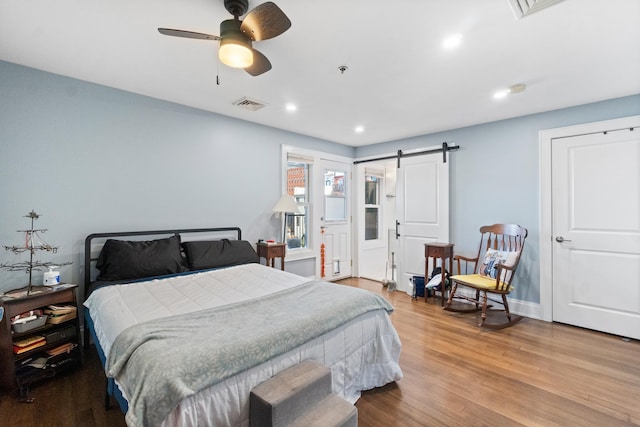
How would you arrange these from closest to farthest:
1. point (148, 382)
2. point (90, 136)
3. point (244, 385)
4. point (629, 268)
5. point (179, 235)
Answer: point (148, 382) < point (244, 385) < point (90, 136) < point (629, 268) < point (179, 235)

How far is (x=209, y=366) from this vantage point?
49.8 inches

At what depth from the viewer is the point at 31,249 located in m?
2.27

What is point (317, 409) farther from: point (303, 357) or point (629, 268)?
point (629, 268)

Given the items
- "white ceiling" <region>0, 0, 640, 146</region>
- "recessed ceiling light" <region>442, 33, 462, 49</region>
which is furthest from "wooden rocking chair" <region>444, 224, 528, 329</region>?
"recessed ceiling light" <region>442, 33, 462, 49</region>

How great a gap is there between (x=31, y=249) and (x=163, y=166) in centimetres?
135

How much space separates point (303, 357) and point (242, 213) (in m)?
2.59

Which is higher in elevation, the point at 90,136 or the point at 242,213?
the point at 90,136

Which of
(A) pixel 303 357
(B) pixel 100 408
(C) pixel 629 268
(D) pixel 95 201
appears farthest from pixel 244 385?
(C) pixel 629 268

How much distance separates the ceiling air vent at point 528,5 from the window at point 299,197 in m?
3.26

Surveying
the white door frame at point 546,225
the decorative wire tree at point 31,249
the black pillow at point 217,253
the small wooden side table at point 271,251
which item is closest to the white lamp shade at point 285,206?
the small wooden side table at point 271,251

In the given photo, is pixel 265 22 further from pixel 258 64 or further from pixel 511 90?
pixel 511 90

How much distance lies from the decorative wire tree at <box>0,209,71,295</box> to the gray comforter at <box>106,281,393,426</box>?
151cm

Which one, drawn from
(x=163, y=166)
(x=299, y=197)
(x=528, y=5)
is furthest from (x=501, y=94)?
(x=163, y=166)

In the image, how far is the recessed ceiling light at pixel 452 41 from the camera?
197 centimetres
